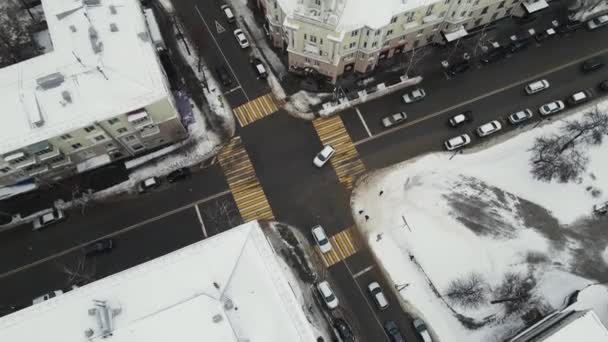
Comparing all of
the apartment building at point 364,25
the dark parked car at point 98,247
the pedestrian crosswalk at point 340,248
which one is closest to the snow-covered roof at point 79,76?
the dark parked car at point 98,247

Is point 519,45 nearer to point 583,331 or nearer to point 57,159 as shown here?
point 583,331

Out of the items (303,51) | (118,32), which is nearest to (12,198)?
(118,32)

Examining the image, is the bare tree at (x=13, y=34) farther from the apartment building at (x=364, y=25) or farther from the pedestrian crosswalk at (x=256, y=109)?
the apartment building at (x=364, y=25)

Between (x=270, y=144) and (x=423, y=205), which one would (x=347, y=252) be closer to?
(x=423, y=205)

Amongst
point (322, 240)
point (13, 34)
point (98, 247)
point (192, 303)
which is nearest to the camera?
point (192, 303)

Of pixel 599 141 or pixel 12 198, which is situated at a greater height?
pixel 12 198

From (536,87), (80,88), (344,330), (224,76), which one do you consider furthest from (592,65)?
(80,88)

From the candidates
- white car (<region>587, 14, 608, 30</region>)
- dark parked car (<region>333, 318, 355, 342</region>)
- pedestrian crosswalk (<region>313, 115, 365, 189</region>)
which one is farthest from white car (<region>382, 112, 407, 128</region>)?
white car (<region>587, 14, 608, 30</region>)
